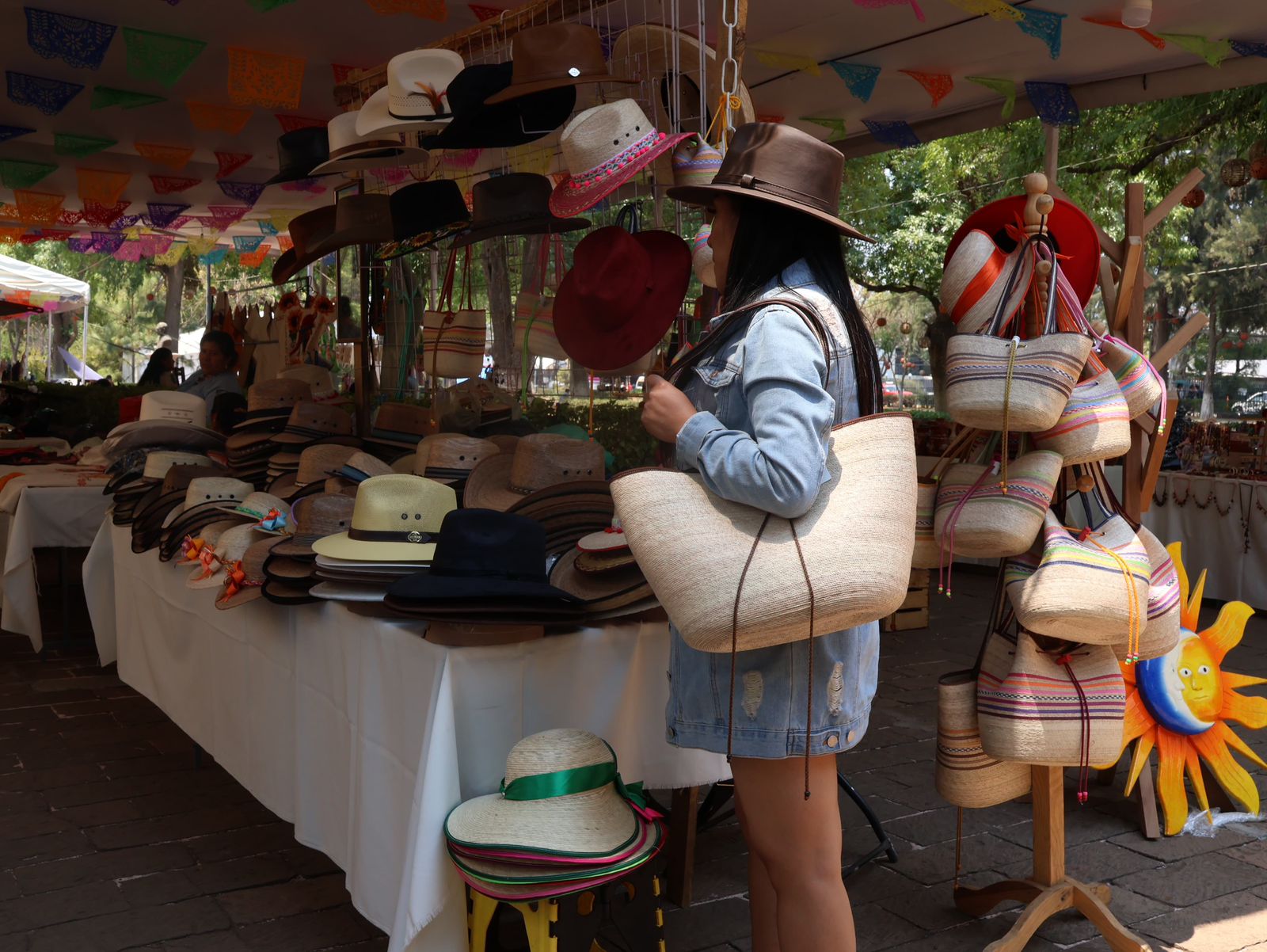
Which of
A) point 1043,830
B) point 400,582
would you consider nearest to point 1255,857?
point 1043,830

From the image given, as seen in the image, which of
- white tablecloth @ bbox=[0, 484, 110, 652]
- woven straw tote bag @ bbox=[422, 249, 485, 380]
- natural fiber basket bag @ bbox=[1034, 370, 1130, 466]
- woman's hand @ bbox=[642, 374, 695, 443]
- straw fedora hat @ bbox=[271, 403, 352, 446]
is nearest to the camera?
woman's hand @ bbox=[642, 374, 695, 443]

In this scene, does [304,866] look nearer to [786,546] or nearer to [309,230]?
[786,546]

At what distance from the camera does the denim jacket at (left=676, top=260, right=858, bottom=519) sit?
1.70m

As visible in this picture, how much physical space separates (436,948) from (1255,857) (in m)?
2.55

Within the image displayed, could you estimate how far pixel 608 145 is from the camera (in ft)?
8.86

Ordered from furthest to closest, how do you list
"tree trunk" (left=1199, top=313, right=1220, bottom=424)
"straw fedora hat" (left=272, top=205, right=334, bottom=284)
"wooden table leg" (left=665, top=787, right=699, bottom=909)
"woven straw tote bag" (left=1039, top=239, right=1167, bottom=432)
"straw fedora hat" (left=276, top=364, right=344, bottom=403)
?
"tree trunk" (left=1199, top=313, right=1220, bottom=424) < "straw fedora hat" (left=276, top=364, right=344, bottom=403) < "straw fedora hat" (left=272, top=205, right=334, bottom=284) < "wooden table leg" (left=665, top=787, right=699, bottom=909) < "woven straw tote bag" (left=1039, top=239, right=1167, bottom=432)

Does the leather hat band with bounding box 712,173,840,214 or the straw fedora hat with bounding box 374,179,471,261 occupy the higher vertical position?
the straw fedora hat with bounding box 374,179,471,261

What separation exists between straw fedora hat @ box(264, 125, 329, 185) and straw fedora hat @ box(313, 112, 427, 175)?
30cm

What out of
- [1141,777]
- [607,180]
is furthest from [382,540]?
[1141,777]

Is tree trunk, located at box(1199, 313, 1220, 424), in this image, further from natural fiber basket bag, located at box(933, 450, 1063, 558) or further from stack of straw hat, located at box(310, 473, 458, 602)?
stack of straw hat, located at box(310, 473, 458, 602)

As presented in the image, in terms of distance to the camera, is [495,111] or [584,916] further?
[495,111]

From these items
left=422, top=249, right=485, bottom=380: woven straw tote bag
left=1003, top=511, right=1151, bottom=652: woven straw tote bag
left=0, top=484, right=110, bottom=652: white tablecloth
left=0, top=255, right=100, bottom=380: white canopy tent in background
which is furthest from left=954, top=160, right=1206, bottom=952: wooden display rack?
left=0, top=255, right=100, bottom=380: white canopy tent in background

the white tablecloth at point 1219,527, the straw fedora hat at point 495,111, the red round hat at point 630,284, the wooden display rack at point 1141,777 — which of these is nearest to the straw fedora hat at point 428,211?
the straw fedora hat at point 495,111

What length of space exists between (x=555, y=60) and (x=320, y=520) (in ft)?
4.66
